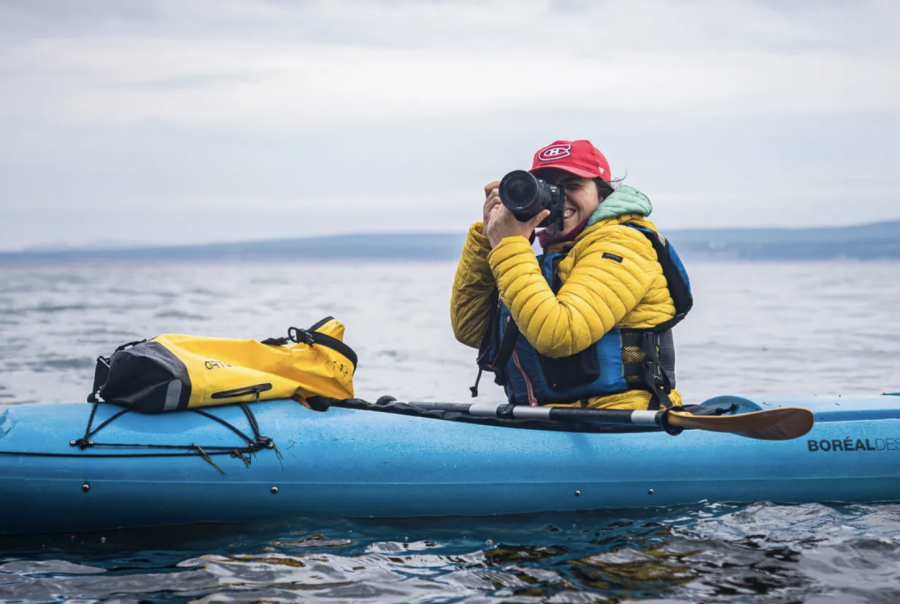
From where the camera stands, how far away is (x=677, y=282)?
3992mm

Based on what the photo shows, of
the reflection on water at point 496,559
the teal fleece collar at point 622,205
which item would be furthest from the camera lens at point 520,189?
the reflection on water at point 496,559

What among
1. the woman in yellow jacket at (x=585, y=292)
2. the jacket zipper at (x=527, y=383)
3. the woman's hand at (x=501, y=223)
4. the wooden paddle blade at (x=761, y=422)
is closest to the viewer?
the wooden paddle blade at (x=761, y=422)

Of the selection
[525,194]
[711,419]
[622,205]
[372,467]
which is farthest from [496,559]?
[622,205]

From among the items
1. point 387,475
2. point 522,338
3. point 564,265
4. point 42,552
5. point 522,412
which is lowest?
point 42,552

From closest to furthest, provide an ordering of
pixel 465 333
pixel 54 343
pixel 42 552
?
pixel 42 552 → pixel 465 333 → pixel 54 343

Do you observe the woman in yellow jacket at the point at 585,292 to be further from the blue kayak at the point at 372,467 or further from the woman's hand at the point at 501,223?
the blue kayak at the point at 372,467

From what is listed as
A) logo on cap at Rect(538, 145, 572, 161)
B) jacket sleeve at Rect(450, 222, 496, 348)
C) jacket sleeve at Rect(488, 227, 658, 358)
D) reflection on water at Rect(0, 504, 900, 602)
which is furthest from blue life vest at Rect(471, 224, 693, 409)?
reflection on water at Rect(0, 504, 900, 602)

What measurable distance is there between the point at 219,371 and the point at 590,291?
5.06ft

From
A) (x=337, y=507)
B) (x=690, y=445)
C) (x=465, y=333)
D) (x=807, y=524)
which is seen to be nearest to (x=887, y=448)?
(x=807, y=524)

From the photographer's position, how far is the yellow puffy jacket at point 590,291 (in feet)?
12.2

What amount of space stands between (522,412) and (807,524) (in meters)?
1.25

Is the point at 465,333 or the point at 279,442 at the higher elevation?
the point at 465,333

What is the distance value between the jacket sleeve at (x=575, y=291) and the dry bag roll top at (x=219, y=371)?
2.86ft

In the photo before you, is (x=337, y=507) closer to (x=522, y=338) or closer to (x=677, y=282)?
(x=522, y=338)
